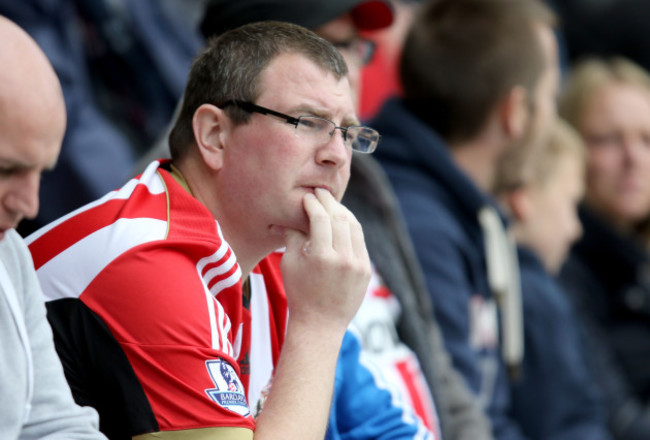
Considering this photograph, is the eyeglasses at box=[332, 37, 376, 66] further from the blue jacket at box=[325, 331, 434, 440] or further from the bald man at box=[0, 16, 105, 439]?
the bald man at box=[0, 16, 105, 439]

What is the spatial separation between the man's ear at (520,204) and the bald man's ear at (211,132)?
2.21 metres

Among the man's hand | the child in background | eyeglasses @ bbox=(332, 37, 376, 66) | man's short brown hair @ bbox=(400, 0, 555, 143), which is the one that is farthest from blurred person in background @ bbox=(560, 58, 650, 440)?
the man's hand

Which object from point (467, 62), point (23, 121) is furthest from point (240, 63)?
point (467, 62)

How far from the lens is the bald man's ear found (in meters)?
1.49

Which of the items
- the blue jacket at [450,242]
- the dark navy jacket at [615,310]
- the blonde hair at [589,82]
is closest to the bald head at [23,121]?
the blue jacket at [450,242]

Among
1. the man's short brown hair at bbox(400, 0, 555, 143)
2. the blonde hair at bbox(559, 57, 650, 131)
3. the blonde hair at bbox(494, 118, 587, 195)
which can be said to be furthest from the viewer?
the blonde hair at bbox(559, 57, 650, 131)

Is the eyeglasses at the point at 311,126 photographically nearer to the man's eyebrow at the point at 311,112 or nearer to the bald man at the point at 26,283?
the man's eyebrow at the point at 311,112

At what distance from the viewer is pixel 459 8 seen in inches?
127

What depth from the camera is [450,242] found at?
113 inches

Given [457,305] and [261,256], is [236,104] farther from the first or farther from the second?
[457,305]

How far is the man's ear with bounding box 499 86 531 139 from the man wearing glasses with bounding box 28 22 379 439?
1652mm

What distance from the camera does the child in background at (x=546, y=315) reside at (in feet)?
11.0

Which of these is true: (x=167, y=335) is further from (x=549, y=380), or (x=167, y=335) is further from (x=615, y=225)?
(x=615, y=225)

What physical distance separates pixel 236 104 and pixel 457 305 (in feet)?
4.87
